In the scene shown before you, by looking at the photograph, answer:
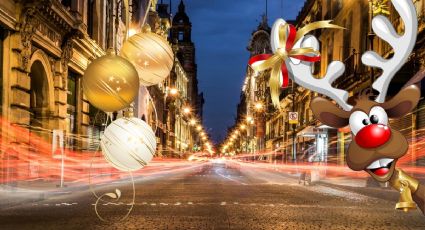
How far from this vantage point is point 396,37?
4184 mm

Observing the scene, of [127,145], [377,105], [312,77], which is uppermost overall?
[312,77]

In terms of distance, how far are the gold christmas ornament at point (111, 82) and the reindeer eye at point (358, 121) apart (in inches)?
87.8

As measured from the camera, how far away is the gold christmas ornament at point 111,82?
568cm

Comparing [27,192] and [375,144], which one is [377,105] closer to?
[375,144]

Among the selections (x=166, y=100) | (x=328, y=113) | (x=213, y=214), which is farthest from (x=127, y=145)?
(x=166, y=100)

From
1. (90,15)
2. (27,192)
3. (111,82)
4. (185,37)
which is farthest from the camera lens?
(185,37)

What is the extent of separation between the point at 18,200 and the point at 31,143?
871 centimetres

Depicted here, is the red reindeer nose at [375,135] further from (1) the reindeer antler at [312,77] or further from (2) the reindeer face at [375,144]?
(1) the reindeer antler at [312,77]

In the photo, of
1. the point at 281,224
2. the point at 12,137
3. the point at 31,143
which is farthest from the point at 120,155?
the point at 31,143

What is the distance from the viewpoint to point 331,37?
39.1m

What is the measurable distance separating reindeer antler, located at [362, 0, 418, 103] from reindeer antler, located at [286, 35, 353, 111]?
23cm

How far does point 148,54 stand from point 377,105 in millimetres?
2576

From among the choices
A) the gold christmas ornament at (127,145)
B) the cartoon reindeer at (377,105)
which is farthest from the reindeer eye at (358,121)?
the gold christmas ornament at (127,145)

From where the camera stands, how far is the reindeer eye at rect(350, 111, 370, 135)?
4.43 metres
